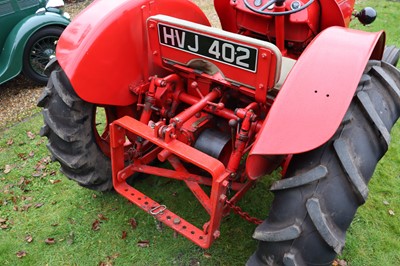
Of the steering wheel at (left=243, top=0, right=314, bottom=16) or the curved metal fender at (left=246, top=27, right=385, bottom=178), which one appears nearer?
the curved metal fender at (left=246, top=27, right=385, bottom=178)

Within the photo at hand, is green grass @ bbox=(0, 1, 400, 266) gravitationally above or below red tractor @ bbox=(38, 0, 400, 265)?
below

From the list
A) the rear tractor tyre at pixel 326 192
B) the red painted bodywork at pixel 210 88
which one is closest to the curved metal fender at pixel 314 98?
the red painted bodywork at pixel 210 88

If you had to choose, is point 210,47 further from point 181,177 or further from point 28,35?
point 28,35

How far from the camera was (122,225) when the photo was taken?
277 cm

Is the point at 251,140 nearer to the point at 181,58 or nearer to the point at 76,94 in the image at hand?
the point at 181,58

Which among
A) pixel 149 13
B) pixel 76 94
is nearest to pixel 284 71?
pixel 149 13

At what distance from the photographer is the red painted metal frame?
6.04ft

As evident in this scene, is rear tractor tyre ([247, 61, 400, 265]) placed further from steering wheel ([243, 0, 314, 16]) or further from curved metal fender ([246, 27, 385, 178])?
steering wheel ([243, 0, 314, 16])

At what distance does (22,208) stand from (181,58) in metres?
1.91

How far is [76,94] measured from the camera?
2.27m

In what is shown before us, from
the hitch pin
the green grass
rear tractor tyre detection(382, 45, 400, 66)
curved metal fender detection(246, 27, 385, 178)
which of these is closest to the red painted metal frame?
the hitch pin

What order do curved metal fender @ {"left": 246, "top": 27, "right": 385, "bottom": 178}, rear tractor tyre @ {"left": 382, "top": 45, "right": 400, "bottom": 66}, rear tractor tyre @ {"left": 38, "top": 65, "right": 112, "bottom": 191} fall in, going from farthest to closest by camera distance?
rear tractor tyre @ {"left": 382, "top": 45, "right": 400, "bottom": 66} < rear tractor tyre @ {"left": 38, "top": 65, "right": 112, "bottom": 191} < curved metal fender @ {"left": 246, "top": 27, "right": 385, "bottom": 178}

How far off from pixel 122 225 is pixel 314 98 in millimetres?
1832

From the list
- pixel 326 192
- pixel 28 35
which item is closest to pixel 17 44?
pixel 28 35
